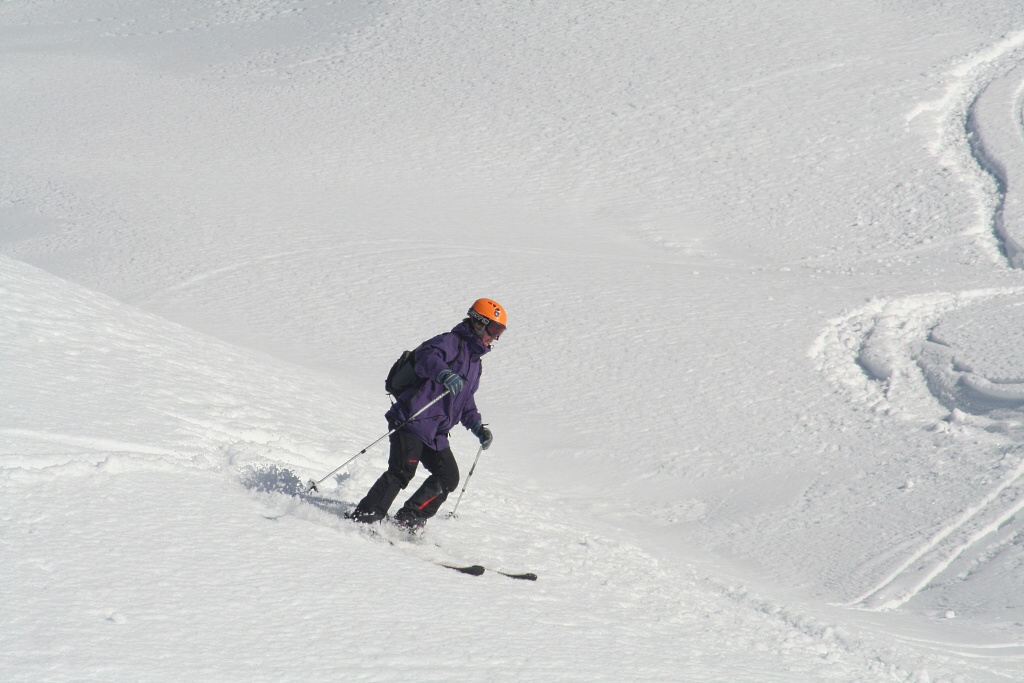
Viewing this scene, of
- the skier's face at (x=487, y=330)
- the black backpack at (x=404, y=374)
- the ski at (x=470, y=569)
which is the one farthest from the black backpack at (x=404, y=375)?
the ski at (x=470, y=569)

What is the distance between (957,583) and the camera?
6.63 metres

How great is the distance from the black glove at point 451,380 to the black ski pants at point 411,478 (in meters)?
0.40

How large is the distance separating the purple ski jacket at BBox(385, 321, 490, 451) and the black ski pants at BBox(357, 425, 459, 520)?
0.07 meters

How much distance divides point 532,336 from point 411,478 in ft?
19.8

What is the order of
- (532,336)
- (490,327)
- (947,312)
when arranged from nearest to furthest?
(490,327)
(532,336)
(947,312)

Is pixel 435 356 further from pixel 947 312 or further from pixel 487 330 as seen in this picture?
pixel 947 312

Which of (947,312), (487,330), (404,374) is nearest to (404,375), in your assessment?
(404,374)

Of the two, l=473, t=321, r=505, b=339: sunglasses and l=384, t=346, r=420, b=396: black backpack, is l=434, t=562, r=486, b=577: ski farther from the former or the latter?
l=473, t=321, r=505, b=339: sunglasses

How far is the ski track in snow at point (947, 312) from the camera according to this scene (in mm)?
6973

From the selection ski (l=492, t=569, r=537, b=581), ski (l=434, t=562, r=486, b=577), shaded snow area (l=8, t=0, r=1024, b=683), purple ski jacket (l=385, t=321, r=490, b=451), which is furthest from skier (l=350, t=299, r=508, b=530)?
ski (l=492, t=569, r=537, b=581)

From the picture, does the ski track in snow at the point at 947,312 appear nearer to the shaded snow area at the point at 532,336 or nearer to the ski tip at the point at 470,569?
the shaded snow area at the point at 532,336

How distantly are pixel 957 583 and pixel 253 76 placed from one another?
63.8ft

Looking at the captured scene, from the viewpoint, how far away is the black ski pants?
524 centimetres

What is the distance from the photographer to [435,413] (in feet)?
17.1
